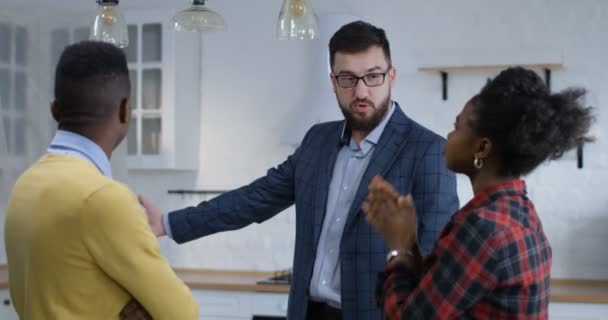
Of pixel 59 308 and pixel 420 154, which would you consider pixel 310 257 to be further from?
pixel 59 308

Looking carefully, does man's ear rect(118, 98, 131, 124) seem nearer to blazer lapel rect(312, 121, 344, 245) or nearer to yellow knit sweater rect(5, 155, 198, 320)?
yellow knit sweater rect(5, 155, 198, 320)

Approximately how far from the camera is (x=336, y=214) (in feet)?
7.43

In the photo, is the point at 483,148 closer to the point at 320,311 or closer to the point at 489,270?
the point at 489,270

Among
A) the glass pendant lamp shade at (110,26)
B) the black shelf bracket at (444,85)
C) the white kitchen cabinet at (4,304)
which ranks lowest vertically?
the white kitchen cabinet at (4,304)

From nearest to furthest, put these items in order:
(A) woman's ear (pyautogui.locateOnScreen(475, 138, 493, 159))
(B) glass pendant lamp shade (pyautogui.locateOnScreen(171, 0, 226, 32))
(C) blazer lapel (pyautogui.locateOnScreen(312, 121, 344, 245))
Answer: (A) woman's ear (pyautogui.locateOnScreen(475, 138, 493, 159)) → (C) blazer lapel (pyautogui.locateOnScreen(312, 121, 344, 245)) → (B) glass pendant lamp shade (pyautogui.locateOnScreen(171, 0, 226, 32))

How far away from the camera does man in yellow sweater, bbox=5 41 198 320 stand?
1452mm

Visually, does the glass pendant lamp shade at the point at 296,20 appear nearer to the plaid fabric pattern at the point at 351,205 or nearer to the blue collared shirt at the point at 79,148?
the plaid fabric pattern at the point at 351,205

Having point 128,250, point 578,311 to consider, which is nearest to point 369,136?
point 128,250

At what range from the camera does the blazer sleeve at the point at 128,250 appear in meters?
1.44

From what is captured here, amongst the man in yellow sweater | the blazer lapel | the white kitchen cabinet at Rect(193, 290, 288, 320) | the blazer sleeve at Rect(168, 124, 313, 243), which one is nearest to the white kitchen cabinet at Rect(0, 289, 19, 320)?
the white kitchen cabinet at Rect(193, 290, 288, 320)

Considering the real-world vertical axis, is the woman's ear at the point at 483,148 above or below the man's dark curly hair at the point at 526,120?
below

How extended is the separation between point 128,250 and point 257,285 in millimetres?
3058

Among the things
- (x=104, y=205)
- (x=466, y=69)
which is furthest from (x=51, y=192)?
(x=466, y=69)

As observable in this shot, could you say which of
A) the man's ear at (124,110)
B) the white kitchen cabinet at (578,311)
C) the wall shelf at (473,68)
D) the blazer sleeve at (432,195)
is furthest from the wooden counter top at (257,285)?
the man's ear at (124,110)
